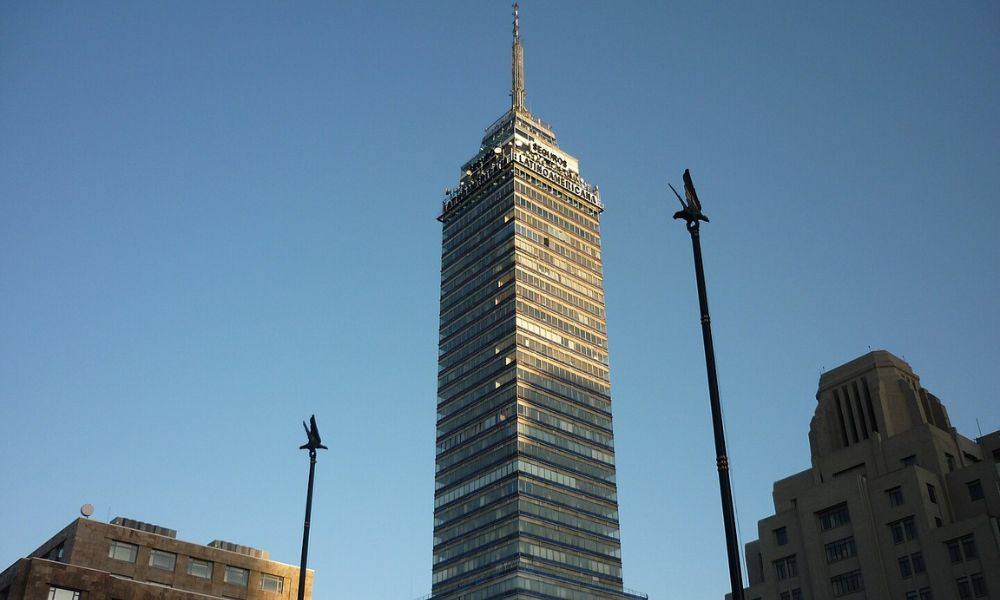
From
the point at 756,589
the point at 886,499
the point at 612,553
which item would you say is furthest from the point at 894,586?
the point at 612,553

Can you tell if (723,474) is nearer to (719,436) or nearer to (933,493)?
(719,436)

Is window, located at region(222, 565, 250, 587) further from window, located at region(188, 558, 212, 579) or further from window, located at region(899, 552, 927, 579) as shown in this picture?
window, located at region(899, 552, 927, 579)

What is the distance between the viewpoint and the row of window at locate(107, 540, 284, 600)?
101m

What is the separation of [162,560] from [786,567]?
73875mm

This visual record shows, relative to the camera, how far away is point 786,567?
12644 centimetres

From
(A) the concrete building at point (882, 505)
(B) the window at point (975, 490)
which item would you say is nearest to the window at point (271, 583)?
(A) the concrete building at point (882, 505)

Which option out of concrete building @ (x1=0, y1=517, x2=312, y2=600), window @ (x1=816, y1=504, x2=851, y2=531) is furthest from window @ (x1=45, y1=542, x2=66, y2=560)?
window @ (x1=816, y1=504, x2=851, y2=531)

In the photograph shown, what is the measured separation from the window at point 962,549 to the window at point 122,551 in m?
85.2

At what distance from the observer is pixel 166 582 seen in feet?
332

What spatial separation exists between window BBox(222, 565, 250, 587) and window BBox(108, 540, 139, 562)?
9300 mm

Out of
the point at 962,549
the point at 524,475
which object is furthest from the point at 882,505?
the point at 524,475

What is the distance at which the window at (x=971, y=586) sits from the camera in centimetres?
10556

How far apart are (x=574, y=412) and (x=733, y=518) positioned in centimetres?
16120

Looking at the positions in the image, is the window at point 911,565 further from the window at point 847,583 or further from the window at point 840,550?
the window at point 840,550
